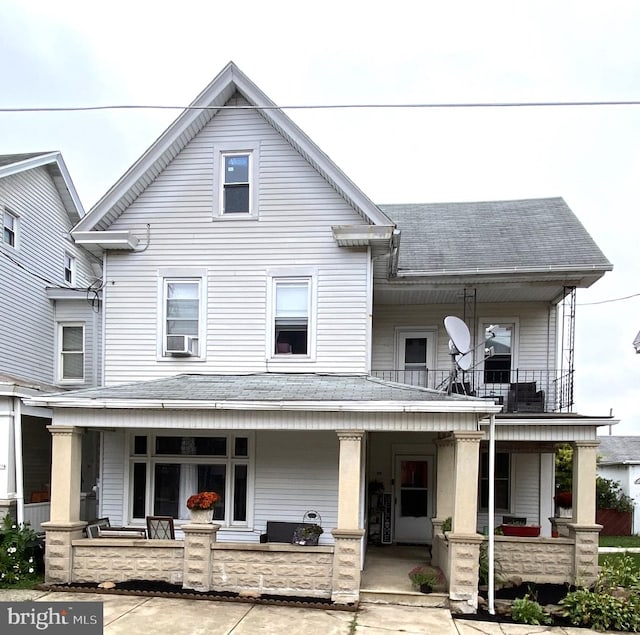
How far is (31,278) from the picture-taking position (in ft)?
51.9

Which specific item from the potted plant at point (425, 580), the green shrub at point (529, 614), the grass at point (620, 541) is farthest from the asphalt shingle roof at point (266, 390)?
the grass at point (620, 541)

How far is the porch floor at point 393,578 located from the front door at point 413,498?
0.75 metres

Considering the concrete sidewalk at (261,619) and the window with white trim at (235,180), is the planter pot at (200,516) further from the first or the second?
the window with white trim at (235,180)

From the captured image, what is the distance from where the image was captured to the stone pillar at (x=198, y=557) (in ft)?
31.0

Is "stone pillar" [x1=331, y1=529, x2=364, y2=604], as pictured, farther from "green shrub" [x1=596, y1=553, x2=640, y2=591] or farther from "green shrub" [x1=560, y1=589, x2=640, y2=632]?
"green shrub" [x1=596, y1=553, x2=640, y2=591]

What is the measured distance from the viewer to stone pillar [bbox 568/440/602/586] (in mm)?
10469

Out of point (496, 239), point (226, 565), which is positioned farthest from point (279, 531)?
point (496, 239)

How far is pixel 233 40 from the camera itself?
1191cm

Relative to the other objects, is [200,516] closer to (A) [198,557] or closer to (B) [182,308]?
(A) [198,557]

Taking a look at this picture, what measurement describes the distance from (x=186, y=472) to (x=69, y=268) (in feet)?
32.3

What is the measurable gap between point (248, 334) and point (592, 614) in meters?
7.31

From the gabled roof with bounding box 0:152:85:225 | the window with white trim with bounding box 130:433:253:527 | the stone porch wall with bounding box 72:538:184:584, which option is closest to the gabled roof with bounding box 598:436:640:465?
the window with white trim with bounding box 130:433:253:527

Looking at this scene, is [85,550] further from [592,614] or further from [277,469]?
[592,614]

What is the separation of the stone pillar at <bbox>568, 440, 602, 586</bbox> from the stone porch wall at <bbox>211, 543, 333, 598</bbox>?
14.7 ft
